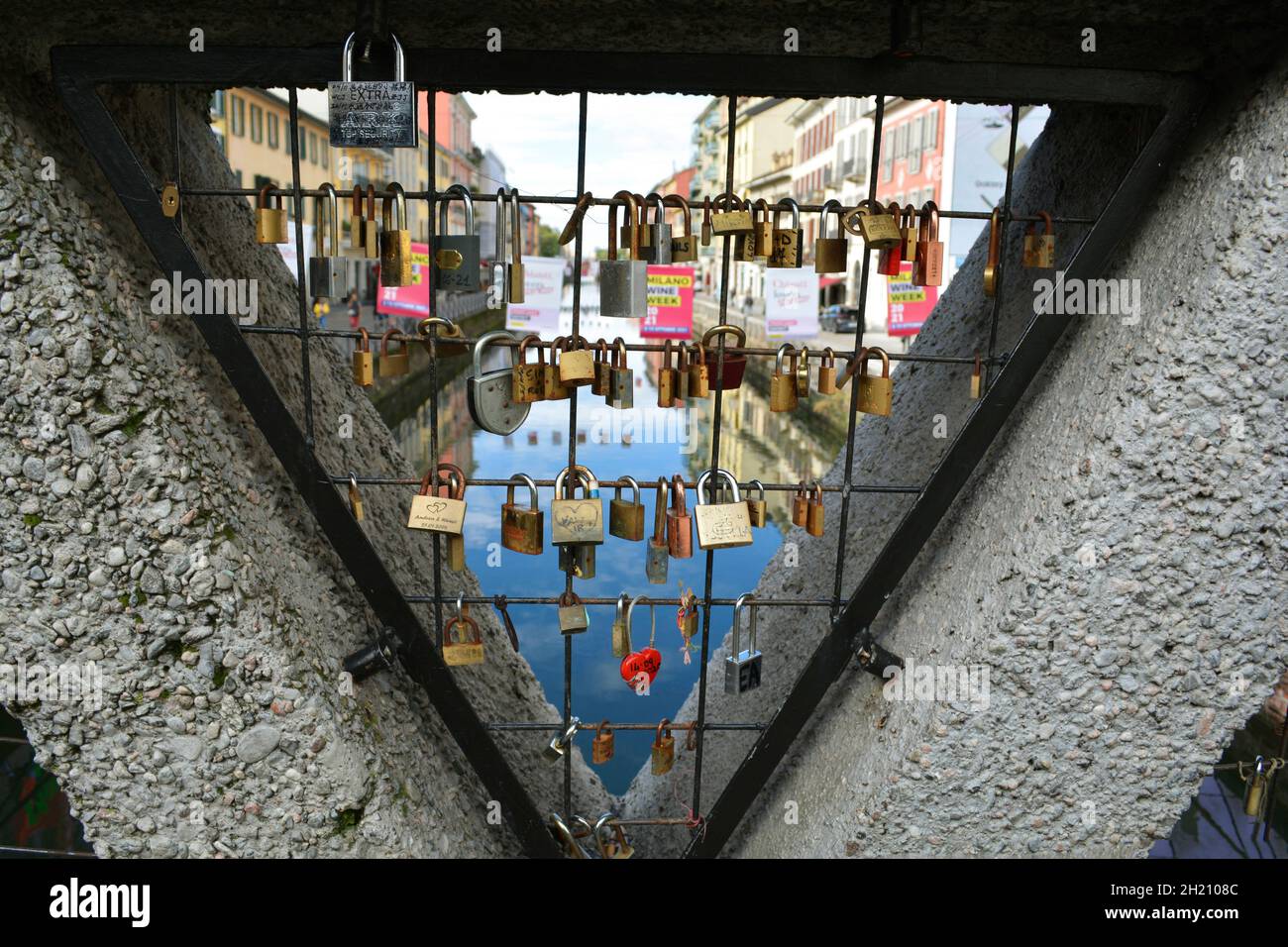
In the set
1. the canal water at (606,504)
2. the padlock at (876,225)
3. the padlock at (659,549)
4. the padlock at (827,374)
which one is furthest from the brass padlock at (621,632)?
the padlock at (876,225)

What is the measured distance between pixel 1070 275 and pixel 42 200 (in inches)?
97.3

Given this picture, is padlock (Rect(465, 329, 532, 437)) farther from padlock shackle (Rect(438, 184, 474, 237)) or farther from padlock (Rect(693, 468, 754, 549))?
padlock (Rect(693, 468, 754, 549))

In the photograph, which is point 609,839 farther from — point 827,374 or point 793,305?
point 793,305

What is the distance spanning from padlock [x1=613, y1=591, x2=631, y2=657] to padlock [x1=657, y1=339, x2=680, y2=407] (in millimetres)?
560

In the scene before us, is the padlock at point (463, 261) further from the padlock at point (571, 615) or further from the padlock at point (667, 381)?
the padlock at point (571, 615)

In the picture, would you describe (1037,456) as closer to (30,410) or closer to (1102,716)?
(1102,716)

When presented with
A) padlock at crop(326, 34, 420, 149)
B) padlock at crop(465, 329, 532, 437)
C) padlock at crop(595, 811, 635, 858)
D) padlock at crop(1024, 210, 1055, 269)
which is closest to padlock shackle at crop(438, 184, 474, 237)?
padlock at crop(326, 34, 420, 149)

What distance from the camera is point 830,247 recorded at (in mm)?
2447

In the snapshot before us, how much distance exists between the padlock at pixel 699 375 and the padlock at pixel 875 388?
1.37 feet

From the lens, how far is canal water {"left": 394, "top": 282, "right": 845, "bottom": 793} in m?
6.87

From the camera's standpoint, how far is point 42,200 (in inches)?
84.3

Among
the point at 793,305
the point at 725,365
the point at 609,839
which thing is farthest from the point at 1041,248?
the point at 793,305

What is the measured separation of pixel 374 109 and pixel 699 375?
986 millimetres

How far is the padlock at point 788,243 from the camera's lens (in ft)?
7.72
